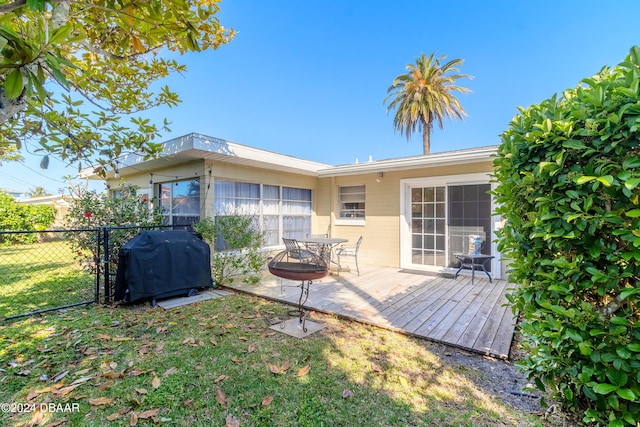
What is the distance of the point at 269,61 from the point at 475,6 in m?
6.72

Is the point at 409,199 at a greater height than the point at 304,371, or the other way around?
the point at 409,199

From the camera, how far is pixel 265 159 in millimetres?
6484

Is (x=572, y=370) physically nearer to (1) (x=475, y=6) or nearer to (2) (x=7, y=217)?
(1) (x=475, y=6)

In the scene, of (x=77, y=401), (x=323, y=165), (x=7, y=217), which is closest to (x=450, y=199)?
(x=323, y=165)

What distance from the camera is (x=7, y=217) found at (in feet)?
38.3

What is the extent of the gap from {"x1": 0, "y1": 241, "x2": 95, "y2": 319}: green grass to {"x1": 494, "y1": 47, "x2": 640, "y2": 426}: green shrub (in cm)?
627

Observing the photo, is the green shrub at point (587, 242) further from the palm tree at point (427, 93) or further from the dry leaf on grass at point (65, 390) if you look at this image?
the palm tree at point (427, 93)

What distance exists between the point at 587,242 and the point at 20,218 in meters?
17.9

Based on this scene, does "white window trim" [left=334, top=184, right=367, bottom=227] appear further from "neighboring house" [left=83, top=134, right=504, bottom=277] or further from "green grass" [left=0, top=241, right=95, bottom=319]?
"green grass" [left=0, top=241, right=95, bottom=319]

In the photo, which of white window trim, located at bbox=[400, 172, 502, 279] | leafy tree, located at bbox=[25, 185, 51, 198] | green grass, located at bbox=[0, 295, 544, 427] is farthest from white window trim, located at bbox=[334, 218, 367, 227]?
leafy tree, located at bbox=[25, 185, 51, 198]

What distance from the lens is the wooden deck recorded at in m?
3.37

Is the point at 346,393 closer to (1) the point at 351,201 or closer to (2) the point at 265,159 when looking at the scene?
(2) the point at 265,159

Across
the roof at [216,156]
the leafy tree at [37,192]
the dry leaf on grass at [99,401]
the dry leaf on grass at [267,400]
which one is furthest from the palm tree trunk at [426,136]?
the leafy tree at [37,192]

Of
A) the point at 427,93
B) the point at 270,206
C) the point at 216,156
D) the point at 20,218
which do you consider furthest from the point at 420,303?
the point at 20,218
